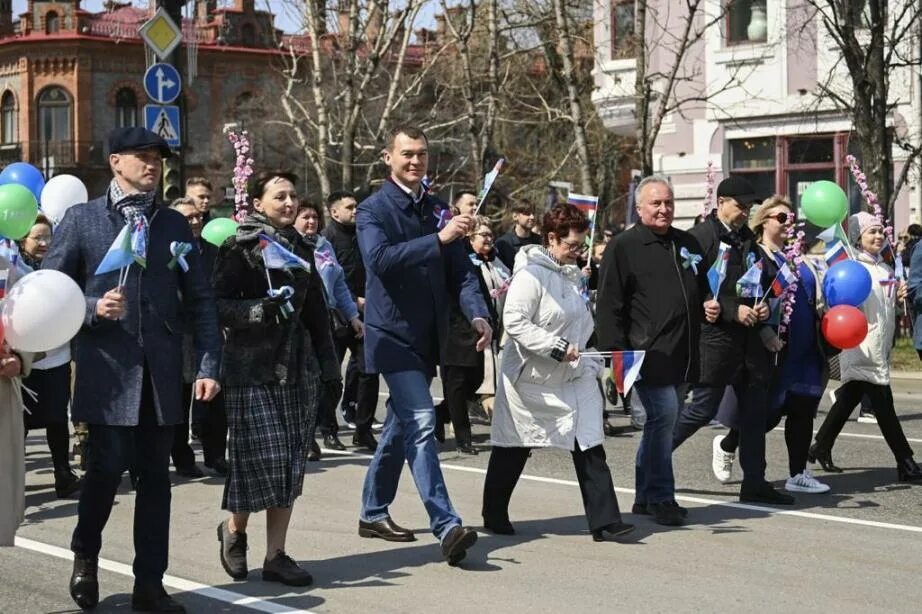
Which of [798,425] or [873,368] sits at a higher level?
[873,368]

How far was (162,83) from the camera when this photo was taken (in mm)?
16453

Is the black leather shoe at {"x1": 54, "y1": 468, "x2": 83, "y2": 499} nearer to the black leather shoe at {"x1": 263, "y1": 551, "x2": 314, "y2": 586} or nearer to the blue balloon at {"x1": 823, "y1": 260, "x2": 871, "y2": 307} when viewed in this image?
the black leather shoe at {"x1": 263, "y1": 551, "x2": 314, "y2": 586}

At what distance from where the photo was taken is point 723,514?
29.5ft

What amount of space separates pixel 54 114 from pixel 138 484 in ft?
195

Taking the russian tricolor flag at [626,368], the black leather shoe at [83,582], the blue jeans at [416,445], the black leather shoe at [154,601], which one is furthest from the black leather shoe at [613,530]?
the black leather shoe at [83,582]

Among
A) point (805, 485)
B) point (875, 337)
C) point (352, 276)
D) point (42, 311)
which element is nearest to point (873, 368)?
point (875, 337)

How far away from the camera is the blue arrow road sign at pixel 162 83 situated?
1634 cm

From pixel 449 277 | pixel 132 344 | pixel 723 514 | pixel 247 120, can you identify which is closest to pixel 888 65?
pixel 723 514

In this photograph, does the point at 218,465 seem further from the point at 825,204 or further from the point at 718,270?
the point at 825,204

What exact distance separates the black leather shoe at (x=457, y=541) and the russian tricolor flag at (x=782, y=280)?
3005 mm

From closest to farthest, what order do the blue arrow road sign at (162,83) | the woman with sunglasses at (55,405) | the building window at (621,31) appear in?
the woman with sunglasses at (55,405), the blue arrow road sign at (162,83), the building window at (621,31)

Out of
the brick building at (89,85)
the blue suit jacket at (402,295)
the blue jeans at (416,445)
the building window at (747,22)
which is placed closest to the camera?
the blue jeans at (416,445)

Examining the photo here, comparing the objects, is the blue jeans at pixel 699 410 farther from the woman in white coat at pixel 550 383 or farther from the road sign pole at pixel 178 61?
the road sign pole at pixel 178 61

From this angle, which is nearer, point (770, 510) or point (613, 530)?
point (613, 530)
